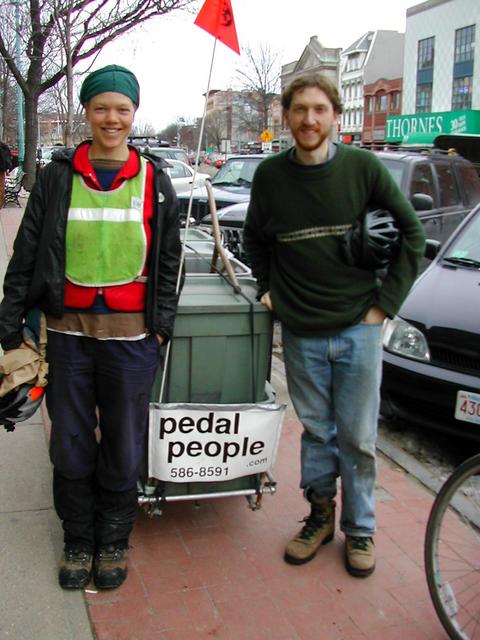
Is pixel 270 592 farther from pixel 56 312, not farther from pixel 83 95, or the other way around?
pixel 83 95

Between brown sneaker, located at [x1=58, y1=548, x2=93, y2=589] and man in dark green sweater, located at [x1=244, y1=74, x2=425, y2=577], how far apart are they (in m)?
0.86

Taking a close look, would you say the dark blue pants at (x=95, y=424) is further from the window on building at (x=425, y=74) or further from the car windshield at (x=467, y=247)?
the window on building at (x=425, y=74)

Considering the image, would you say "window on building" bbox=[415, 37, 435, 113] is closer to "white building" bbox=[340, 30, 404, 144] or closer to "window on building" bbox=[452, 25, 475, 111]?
"window on building" bbox=[452, 25, 475, 111]

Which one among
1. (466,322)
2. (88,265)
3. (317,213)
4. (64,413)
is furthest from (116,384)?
(466,322)

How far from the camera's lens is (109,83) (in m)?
2.68

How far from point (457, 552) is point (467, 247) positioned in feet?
10.2

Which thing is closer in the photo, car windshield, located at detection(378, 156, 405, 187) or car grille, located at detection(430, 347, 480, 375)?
car grille, located at detection(430, 347, 480, 375)

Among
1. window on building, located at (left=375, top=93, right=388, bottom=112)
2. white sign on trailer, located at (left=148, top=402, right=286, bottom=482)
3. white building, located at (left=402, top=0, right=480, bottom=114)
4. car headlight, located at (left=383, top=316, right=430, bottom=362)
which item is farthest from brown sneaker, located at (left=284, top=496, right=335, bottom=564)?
window on building, located at (left=375, top=93, right=388, bottom=112)

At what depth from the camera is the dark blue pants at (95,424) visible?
2791 mm

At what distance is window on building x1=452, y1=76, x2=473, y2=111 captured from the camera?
4487 cm

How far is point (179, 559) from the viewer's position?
10.3ft

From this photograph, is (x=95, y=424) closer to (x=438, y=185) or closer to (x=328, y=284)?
(x=328, y=284)

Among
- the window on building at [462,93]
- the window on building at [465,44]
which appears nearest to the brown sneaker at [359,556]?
the window on building at [462,93]

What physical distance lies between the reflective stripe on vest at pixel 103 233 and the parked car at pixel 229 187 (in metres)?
7.66
